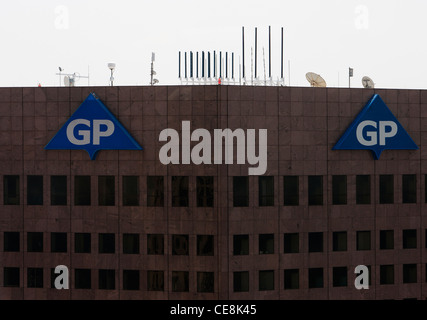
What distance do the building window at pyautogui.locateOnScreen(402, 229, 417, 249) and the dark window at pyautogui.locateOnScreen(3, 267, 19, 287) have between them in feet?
109

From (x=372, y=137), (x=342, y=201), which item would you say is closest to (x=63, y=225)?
(x=342, y=201)

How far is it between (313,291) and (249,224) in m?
8.06

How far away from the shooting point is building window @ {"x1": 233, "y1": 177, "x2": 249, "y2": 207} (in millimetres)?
42875

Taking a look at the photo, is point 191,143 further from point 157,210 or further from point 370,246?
point 370,246

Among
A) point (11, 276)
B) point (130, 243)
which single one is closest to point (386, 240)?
point (130, 243)

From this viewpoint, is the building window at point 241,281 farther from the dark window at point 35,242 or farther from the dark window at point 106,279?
the dark window at point 35,242

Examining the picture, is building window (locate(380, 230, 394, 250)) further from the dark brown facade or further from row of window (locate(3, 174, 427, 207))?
row of window (locate(3, 174, 427, 207))

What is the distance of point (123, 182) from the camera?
4384cm

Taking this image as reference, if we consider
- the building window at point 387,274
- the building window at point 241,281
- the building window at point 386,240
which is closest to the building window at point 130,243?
the building window at point 241,281

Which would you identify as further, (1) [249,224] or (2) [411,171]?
(2) [411,171]

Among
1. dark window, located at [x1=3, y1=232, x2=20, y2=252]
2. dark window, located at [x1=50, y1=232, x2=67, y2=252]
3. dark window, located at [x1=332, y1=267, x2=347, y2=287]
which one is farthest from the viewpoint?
dark window, located at [x1=3, y1=232, x2=20, y2=252]

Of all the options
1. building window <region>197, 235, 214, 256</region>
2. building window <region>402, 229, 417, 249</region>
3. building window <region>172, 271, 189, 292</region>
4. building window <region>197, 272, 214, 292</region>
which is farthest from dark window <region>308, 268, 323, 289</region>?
building window <region>172, 271, 189, 292</region>

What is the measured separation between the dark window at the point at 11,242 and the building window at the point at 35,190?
307cm
